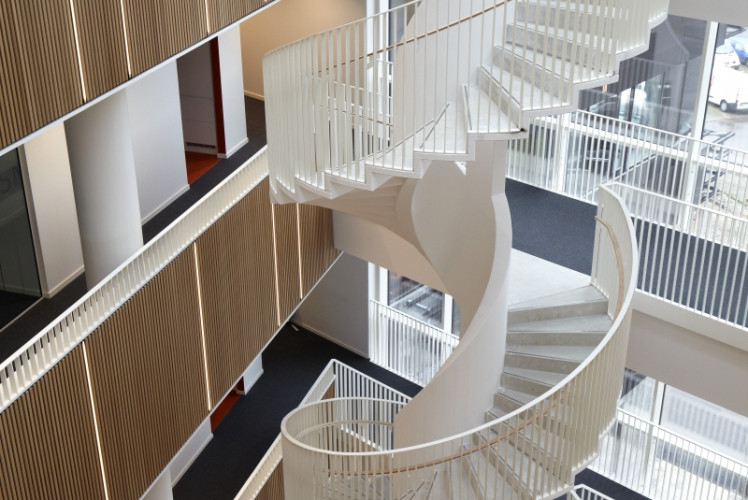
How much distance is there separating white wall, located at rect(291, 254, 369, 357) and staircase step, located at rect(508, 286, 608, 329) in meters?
4.29

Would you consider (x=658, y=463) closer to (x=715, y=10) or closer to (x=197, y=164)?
(x=715, y=10)

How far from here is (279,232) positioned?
1017cm

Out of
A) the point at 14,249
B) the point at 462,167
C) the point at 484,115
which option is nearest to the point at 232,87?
the point at 14,249

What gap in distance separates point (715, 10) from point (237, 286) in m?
5.09

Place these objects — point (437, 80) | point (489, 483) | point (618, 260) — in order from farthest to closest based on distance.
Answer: point (618, 260) → point (489, 483) → point (437, 80)

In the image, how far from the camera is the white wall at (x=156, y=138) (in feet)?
32.1

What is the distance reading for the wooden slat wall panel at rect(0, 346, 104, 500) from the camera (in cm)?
674

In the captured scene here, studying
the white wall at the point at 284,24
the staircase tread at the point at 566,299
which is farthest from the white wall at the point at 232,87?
the staircase tread at the point at 566,299

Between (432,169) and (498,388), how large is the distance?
1.97 metres

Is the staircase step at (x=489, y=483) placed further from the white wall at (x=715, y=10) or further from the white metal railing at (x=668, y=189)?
the white wall at (x=715, y=10)

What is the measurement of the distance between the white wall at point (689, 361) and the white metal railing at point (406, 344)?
3.52 meters

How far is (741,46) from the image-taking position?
9672mm

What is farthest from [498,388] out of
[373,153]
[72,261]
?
[72,261]

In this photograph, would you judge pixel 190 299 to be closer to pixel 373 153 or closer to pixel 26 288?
pixel 26 288
